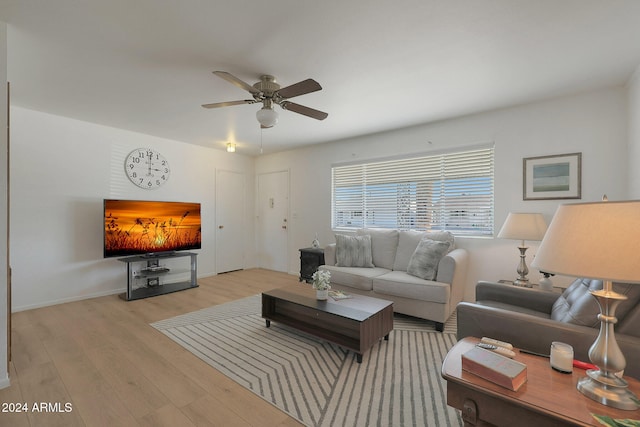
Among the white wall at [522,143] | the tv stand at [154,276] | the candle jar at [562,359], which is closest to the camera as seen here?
the candle jar at [562,359]

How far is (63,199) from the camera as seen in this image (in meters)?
3.67

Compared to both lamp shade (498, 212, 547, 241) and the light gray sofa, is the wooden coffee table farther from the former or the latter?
lamp shade (498, 212, 547, 241)

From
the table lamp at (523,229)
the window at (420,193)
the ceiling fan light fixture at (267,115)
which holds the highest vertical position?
the ceiling fan light fixture at (267,115)

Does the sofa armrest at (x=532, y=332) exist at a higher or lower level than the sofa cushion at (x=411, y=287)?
higher

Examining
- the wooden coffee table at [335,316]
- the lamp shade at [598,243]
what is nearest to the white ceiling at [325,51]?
the lamp shade at [598,243]

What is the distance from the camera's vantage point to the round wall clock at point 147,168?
427cm

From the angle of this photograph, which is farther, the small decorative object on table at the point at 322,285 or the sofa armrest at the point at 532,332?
the small decorative object on table at the point at 322,285

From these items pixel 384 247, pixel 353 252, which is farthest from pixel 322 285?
pixel 384 247

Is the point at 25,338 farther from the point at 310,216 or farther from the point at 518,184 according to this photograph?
the point at 518,184

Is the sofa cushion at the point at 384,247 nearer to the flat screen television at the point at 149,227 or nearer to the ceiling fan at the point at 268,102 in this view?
the ceiling fan at the point at 268,102

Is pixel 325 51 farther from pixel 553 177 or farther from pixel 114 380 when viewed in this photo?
pixel 114 380

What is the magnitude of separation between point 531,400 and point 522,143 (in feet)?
10.1

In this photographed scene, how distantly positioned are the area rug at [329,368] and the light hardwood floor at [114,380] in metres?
0.14

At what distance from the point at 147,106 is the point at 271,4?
2356mm
